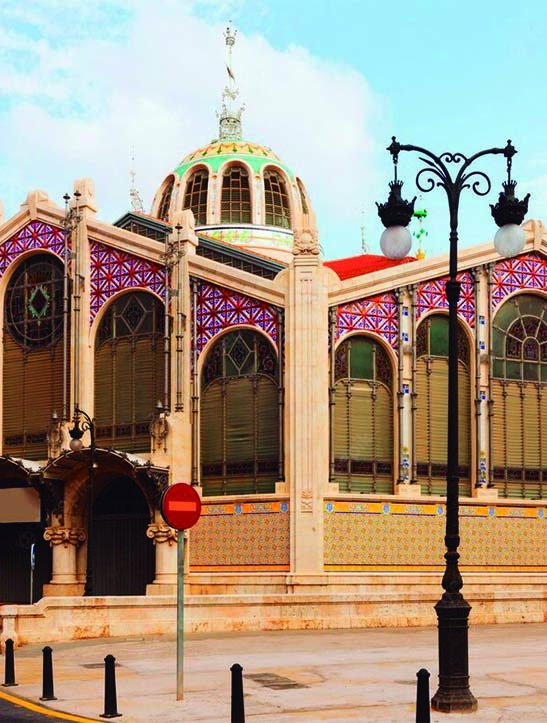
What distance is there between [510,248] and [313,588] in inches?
940

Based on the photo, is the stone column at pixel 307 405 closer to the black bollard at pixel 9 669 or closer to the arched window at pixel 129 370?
the arched window at pixel 129 370

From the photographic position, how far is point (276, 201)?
54.1 m

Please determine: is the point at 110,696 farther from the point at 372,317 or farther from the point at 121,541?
the point at 121,541

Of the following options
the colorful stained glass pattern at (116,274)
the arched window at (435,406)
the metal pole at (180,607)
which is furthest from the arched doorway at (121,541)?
the metal pole at (180,607)

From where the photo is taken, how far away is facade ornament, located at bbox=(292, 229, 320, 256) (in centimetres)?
4144

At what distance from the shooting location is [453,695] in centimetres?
1617

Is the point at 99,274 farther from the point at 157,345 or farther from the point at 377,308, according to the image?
the point at 377,308

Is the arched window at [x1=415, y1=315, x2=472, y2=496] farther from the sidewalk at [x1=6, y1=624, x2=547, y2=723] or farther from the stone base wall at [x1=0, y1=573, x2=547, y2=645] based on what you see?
the sidewalk at [x1=6, y1=624, x2=547, y2=723]

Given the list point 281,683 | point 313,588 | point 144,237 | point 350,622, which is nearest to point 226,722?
point 281,683

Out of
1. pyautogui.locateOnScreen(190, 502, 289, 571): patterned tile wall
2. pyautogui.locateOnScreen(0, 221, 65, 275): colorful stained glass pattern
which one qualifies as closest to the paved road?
pyautogui.locateOnScreen(190, 502, 289, 571): patterned tile wall

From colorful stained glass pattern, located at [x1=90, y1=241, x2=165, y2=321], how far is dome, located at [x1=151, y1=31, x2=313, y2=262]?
23.4 ft

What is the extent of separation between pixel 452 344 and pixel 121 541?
2971 cm

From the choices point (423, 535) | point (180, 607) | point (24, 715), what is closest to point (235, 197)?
point (423, 535)

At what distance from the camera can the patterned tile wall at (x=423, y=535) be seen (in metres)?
40.7
